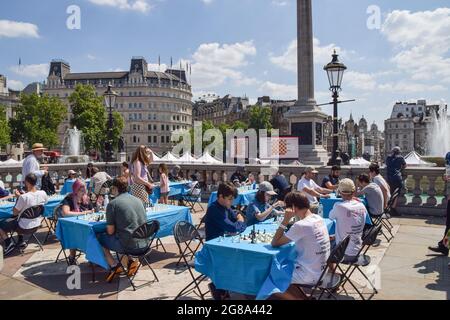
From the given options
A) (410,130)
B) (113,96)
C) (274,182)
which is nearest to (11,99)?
(113,96)

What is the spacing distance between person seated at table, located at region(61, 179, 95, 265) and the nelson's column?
1770cm

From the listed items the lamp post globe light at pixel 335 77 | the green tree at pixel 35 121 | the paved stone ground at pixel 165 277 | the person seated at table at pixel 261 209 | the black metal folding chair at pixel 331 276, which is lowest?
the paved stone ground at pixel 165 277

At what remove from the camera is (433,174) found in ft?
43.1

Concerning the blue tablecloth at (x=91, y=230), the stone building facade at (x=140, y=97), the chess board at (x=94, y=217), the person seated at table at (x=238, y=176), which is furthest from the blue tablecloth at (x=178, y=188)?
the stone building facade at (x=140, y=97)

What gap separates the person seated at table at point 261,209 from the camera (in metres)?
7.75

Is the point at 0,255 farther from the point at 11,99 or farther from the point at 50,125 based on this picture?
the point at 11,99

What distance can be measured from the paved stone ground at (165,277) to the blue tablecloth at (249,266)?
95 centimetres

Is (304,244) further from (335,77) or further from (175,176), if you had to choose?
(175,176)

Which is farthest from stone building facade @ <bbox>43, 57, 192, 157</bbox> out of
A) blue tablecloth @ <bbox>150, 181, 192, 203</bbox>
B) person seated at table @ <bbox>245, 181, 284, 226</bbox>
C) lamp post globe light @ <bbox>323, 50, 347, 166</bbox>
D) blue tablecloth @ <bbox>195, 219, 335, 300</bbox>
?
blue tablecloth @ <bbox>195, 219, 335, 300</bbox>

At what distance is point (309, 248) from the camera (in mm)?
5340

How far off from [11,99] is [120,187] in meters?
113

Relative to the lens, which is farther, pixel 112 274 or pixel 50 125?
pixel 50 125

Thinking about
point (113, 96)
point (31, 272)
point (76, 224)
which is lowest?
point (31, 272)

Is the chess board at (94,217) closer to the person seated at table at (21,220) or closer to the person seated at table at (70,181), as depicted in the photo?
the person seated at table at (21,220)
